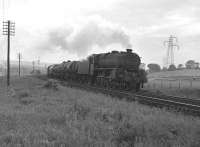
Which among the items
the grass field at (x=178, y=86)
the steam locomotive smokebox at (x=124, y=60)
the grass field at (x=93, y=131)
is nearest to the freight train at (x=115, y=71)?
the steam locomotive smokebox at (x=124, y=60)

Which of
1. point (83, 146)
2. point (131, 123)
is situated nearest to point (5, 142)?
point (83, 146)

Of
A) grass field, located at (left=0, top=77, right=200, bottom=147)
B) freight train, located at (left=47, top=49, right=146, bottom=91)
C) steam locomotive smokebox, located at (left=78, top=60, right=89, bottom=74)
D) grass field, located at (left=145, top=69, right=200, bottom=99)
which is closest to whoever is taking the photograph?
grass field, located at (left=0, top=77, right=200, bottom=147)

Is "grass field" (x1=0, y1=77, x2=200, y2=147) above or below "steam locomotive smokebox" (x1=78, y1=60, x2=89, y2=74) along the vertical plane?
below

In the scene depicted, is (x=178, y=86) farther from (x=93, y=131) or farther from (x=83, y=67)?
(x=93, y=131)

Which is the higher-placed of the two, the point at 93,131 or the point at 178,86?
the point at 178,86

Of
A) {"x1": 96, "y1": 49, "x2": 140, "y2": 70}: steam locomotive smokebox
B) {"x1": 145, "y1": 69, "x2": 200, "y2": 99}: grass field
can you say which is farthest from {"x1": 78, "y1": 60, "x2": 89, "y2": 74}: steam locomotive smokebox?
{"x1": 145, "y1": 69, "x2": 200, "y2": 99}: grass field

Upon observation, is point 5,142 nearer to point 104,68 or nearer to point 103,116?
point 103,116

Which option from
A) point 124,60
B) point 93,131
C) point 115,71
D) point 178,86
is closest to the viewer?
point 93,131

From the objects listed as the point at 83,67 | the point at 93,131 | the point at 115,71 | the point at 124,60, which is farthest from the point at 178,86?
the point at 93,131

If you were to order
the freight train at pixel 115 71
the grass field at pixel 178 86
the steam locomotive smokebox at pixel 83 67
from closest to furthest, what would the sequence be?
the freight train at pixel 115 71
the grass field at pixel 178 86
the steam locomotive smokebox at pixel 83 67

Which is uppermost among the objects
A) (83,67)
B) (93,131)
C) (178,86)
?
(83,67)

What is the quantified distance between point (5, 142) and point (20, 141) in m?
0.37

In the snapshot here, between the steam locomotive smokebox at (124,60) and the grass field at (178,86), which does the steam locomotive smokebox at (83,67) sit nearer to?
the steam locomotive smokebox at (124,60)

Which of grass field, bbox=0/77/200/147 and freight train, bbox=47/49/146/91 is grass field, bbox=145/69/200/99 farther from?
grass field, bbox=0/77/200/147
